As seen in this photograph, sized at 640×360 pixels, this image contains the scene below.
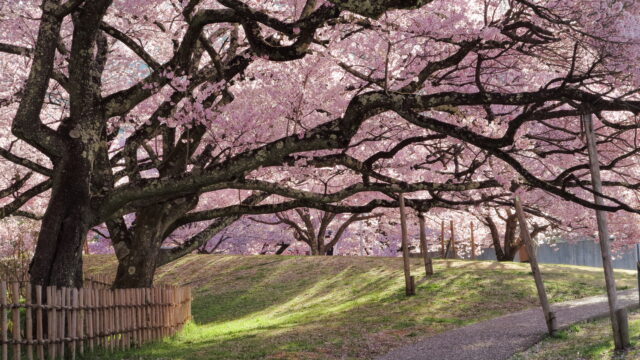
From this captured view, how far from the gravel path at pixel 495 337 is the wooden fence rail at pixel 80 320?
4.94m

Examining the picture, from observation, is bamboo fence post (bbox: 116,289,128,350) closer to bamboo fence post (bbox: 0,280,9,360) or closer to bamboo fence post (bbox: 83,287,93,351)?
bamboo fence post (bbox: 83,287,93,351)

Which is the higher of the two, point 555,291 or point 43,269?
point 43,269

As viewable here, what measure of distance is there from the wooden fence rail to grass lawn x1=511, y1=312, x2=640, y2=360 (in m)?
7.02

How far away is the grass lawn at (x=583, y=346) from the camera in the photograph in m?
10.6

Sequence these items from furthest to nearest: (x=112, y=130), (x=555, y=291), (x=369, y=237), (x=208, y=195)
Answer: (x=369, y=237), (x=208, y=195), (x=555, y=291), (x=112, y=130)

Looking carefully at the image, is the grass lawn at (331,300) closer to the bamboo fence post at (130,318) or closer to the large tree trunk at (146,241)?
the bamboo fence post at (130,318)

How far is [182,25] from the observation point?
15414mm

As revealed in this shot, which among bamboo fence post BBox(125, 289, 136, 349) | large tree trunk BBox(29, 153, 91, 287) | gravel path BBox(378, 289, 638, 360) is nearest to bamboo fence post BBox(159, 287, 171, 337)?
bamboo fence post BBox(125, 289, 136, 349)

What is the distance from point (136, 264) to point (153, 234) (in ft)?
2.48

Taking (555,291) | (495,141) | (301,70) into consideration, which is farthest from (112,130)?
(555,291)

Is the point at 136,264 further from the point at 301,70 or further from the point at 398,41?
the point at 398,41

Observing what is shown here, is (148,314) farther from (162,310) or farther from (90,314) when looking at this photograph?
(90,314)

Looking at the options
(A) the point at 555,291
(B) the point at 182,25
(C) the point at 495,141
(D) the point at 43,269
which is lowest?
(A) the point at 555,291

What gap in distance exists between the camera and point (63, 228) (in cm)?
1132
